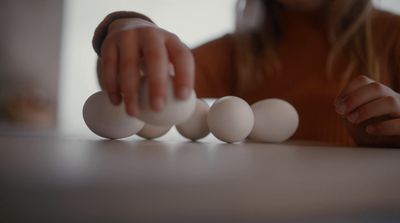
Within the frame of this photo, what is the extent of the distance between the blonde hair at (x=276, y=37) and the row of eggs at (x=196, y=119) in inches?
18.9

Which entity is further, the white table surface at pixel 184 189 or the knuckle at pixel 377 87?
the knuckle at pixel 377 87

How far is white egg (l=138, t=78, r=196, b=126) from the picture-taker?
320mm

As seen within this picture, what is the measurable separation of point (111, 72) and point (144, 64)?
0.09 feet

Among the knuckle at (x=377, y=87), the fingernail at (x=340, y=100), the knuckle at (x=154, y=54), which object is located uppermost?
the knuckle at (x=154, y=54)

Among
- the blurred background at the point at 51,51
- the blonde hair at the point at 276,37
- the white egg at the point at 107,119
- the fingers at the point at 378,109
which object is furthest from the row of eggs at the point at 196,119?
the blurred background at the point at 51,51

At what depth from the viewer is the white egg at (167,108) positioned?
0.32m

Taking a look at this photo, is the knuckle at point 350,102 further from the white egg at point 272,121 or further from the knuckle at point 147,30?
the knuckle at point 147,30

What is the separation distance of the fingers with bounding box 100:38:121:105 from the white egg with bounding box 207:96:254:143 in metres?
0.16

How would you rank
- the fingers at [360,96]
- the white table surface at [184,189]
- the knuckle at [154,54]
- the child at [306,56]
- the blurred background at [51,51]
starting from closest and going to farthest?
the white table surface at [184,189] < the knuckle at [154,54] < the fingers at [360,96] < the child at [306,56] < the blurred background at [51,51]

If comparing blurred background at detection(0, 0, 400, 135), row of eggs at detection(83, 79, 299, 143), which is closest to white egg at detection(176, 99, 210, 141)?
row of eggs at detection(83, 79, 299, 143)

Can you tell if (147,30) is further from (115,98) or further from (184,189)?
(184,189)

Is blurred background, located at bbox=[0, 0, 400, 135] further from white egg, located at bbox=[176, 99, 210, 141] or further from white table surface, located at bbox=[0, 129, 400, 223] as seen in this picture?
white table surface, located at bbox=[0, 129, 400, 223]

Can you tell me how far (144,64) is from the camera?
33cm

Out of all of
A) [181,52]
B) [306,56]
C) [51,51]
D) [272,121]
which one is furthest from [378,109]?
[51,51]
